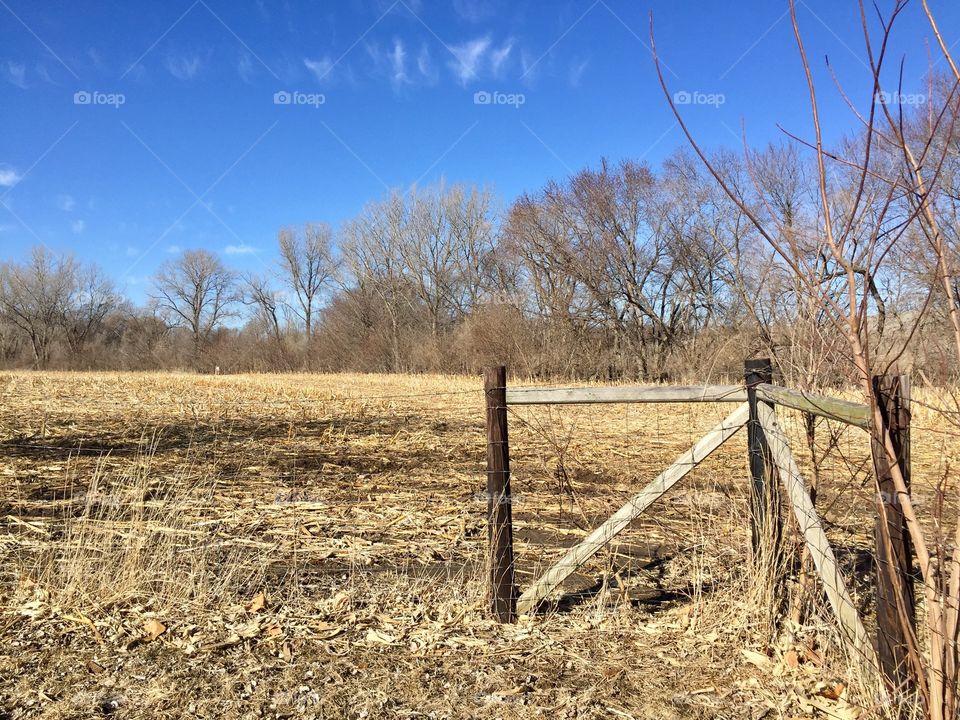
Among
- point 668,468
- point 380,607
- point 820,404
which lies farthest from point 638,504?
point 380,607

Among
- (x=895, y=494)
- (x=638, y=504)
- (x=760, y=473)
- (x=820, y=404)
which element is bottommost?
(x=638, y=504)

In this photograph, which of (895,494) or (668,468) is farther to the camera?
(668,468)

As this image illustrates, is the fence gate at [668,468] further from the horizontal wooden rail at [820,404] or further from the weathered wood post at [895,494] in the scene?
the weathered wood post at [895,494]

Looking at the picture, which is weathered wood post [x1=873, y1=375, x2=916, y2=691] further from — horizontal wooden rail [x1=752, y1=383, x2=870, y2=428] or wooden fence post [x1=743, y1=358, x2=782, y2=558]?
wooden fence post [x1=743, y1=358, x2=782, y2=558]

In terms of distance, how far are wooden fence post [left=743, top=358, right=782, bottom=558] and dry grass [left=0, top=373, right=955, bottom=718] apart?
295 millimetres

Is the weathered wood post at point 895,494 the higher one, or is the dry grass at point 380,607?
the weathered wood post at point 895,494

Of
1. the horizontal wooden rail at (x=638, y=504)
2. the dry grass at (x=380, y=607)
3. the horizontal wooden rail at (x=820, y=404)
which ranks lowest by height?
the dry grass at (x=380, y=607)

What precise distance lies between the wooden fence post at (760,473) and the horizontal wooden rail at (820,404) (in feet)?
0.30

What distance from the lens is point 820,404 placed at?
3.01 m

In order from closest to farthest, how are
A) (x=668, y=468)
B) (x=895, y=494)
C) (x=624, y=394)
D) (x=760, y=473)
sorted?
(x=895, y=494), (x=668, y=468), (x=624, y=394), (x=760, y=473)

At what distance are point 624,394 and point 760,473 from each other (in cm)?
101

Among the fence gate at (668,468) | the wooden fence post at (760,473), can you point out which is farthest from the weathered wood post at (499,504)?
the wooden fence post at (760,473)

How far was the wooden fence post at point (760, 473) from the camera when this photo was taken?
3.83 meters

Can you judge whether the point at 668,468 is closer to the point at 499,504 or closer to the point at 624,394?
the point at 624,394
